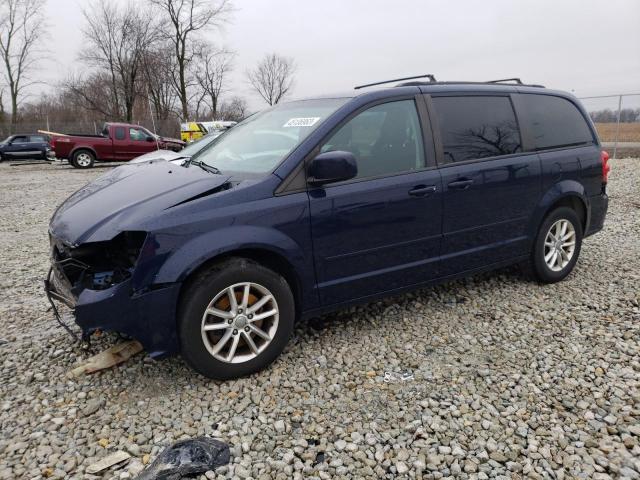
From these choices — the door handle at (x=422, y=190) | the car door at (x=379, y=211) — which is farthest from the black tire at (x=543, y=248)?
the door handle at (x=422, y=190)

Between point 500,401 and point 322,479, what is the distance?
115cm

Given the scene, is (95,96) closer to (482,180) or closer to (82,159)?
(82,159)

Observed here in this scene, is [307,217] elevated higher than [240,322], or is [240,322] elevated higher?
[307,217]

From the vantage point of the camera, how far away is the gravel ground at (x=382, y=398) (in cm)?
225

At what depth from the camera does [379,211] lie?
3.19 m

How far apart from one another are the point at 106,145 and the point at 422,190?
18.4m

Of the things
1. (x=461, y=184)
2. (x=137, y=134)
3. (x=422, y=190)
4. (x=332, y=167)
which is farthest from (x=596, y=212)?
(x=137, y=134)

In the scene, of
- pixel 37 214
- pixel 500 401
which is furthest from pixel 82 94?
pixel 500 401

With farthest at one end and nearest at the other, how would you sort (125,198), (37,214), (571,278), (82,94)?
(82,94), (37,214), (571,278), (125,198)

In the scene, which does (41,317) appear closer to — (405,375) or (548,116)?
(405,375)

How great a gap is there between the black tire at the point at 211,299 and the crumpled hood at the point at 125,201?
A: 1.53ft

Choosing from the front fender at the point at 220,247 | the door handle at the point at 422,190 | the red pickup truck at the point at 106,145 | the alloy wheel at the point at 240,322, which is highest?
the red pickup truck at the point at 106,145

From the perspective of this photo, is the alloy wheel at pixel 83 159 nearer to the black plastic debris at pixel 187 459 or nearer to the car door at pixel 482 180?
the car door at pixel 482 180

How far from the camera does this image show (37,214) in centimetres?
886
